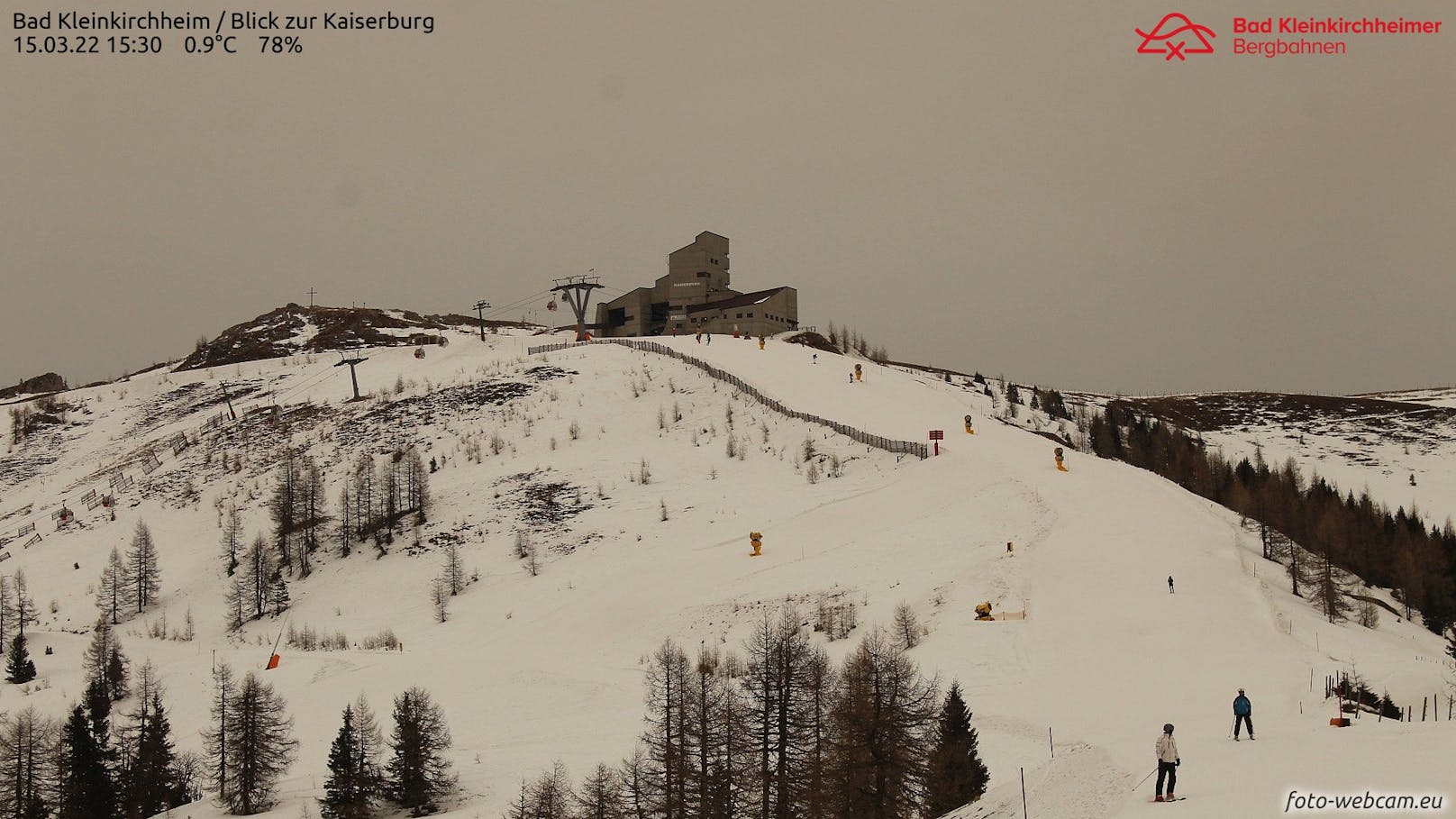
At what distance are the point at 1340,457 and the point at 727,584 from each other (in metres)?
75.6

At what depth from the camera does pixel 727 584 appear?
4384cm

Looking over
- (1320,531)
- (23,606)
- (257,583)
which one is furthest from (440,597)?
(1320,531)

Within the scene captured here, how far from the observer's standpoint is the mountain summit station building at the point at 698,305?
102 meters

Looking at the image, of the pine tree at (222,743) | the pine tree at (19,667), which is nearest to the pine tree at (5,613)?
the pine tree at (19,667)

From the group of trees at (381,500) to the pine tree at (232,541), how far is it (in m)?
5.77

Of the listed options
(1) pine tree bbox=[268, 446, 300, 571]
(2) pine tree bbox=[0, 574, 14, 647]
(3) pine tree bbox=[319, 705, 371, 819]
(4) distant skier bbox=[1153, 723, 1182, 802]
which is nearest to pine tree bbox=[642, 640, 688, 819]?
(3) pine tree bbox=[319, 705, 371, 819]

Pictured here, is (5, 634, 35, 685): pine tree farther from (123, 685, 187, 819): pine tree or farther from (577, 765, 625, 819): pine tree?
(577, 765, 625, 819): pine tree

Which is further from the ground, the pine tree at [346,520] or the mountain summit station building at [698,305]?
the mountain summit station building at [698,305]

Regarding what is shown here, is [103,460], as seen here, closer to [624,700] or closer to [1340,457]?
[624,700]

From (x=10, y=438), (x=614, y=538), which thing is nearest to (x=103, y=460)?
(x=10, y=438)

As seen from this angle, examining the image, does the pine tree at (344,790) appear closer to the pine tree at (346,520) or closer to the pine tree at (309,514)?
the pine tree at (309,514)

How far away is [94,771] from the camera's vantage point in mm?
33375

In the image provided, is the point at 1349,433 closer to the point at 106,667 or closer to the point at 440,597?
the point at 440,597

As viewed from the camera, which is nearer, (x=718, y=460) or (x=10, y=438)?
(x=718, y=460)
